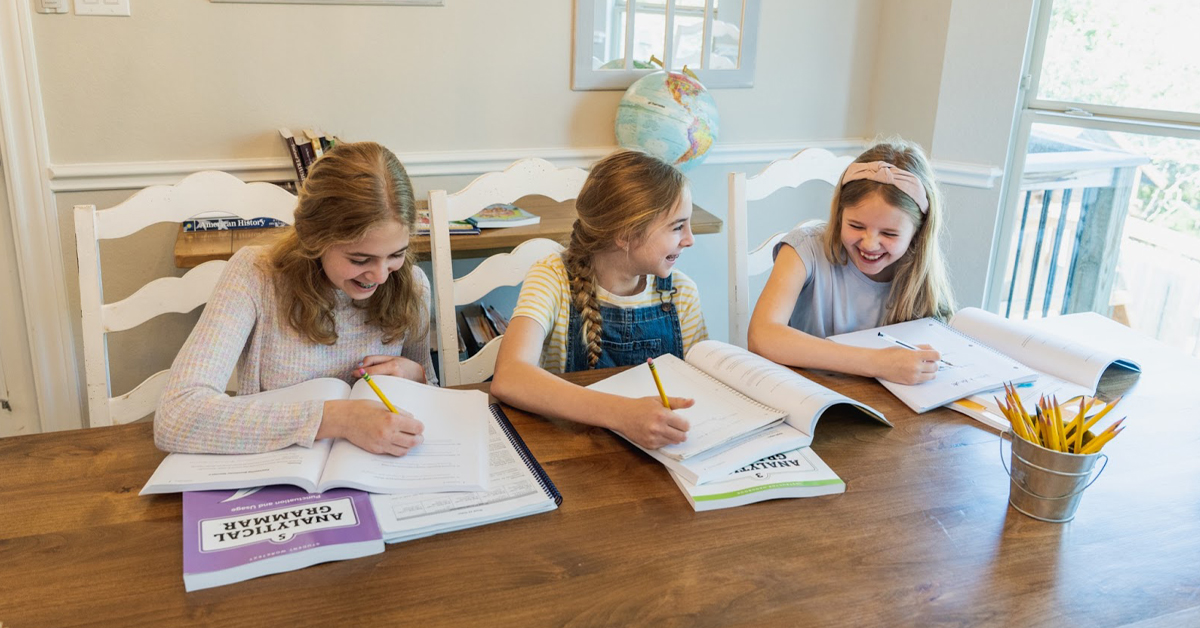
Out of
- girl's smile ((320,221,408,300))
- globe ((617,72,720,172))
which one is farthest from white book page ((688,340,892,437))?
globe ((617,72,720,172))

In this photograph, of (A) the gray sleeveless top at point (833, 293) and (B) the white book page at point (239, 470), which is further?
(A) the gray sleeveless top at point (833, 293)

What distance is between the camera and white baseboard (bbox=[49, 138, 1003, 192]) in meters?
2.20

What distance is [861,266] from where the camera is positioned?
1664mm

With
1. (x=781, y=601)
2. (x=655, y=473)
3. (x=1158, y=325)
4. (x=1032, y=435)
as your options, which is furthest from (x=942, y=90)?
(x=781, y=601)

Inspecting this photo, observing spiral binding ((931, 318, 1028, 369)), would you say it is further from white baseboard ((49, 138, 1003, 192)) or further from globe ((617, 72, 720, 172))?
white baseboard ((49, 138, 1003, 192))


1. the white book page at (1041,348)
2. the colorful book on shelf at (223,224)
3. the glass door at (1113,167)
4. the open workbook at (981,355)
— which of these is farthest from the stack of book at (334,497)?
the glass door at (1113,167)

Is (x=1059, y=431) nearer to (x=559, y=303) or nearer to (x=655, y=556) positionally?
(x=655, y=556)

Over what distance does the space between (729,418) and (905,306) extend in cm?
64

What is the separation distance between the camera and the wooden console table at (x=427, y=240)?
195 cm

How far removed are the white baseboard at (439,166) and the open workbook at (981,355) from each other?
1.19 meters

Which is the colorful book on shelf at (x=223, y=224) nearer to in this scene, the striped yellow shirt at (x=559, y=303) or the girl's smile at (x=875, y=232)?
the striped yellow shirt at (x=559, y=303)

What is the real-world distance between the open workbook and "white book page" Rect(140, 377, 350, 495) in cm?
87

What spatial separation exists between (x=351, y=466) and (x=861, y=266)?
1.05m

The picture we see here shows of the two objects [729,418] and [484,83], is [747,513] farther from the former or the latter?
[484,83]
